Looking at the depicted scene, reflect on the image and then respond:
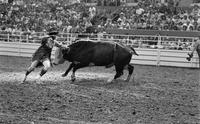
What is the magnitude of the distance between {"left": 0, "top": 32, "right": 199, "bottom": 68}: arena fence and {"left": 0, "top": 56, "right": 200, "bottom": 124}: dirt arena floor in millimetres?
6188

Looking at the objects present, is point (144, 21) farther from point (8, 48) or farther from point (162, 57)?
point (8, 48)

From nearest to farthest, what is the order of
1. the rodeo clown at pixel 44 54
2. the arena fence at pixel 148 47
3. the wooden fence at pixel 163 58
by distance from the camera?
the rodeo clown at pixel 44 54
the wooden fence at pixel 163 58
the arena fence at pixel 148 47

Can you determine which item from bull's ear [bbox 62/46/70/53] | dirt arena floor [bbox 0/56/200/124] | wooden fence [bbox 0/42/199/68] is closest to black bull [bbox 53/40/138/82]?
bull's ear [bbox 62/46/70/53]

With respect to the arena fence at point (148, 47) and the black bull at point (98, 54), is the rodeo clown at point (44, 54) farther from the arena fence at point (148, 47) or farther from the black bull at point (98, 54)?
the arena fence at point (148, 47)

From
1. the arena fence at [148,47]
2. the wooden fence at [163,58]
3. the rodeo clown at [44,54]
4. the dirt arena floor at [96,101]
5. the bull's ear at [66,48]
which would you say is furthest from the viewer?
the arena fence at [148,47]

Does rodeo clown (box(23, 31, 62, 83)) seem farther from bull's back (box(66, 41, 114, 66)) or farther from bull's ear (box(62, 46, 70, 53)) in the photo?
bull's back (box(66, 41, 114, 66))

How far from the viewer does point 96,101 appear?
7.96m

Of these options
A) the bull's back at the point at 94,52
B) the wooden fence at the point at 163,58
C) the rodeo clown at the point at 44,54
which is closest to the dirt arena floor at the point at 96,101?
the rodeo clown at the point at 44,54

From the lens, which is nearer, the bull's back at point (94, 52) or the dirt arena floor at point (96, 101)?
the dirt arena floor at point (96, 101)

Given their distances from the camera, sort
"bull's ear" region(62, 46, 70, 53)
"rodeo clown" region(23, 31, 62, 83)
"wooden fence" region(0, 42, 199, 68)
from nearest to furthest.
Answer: "rodeo clown" region(23, 31, 62, 83), "bull's ear" region(62, 46, 70, 53), "wooden fence" region(0, 42, 199, 68)

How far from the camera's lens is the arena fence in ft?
59.0

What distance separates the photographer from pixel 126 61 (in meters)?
11.5

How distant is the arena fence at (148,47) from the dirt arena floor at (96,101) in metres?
6.19

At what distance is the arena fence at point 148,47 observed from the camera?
17984 mm
